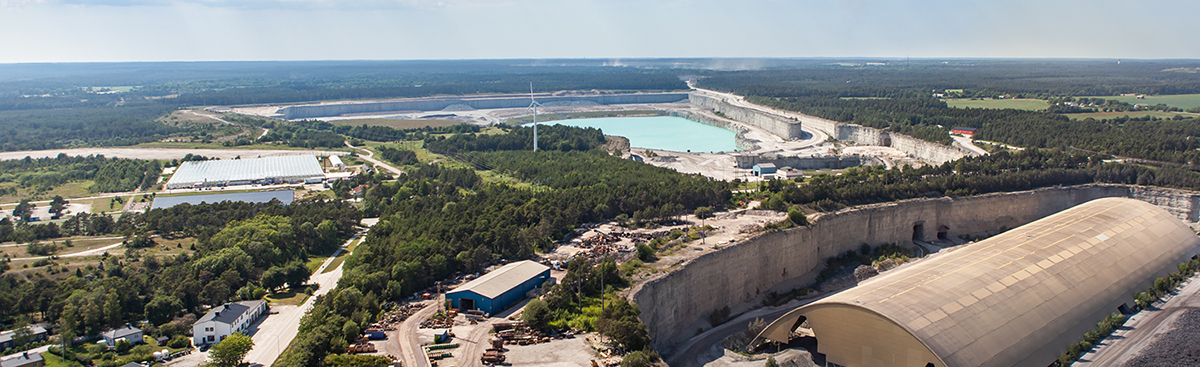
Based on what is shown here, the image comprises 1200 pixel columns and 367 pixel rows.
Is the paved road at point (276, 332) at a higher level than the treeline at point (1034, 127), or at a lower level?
lower

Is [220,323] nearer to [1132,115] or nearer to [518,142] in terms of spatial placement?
[518,142]

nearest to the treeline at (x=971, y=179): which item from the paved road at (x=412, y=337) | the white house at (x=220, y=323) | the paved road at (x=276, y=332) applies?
the paved road at (x=412, y=337)

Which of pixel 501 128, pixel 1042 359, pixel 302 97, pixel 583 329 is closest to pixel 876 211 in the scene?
pixel 1042 359

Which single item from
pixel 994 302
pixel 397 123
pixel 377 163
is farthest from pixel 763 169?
pixel 397 123

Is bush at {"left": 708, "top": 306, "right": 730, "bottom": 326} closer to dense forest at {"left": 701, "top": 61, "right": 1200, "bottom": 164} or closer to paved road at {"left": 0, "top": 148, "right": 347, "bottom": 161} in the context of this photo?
dense forest at {"left": 701, "top": 61, "right": 1200, "bottom": 164}

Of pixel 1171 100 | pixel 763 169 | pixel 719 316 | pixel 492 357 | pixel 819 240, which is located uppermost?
pixel 492 357

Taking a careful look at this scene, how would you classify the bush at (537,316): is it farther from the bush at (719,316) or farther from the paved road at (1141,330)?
the paved road at (1141,330)
